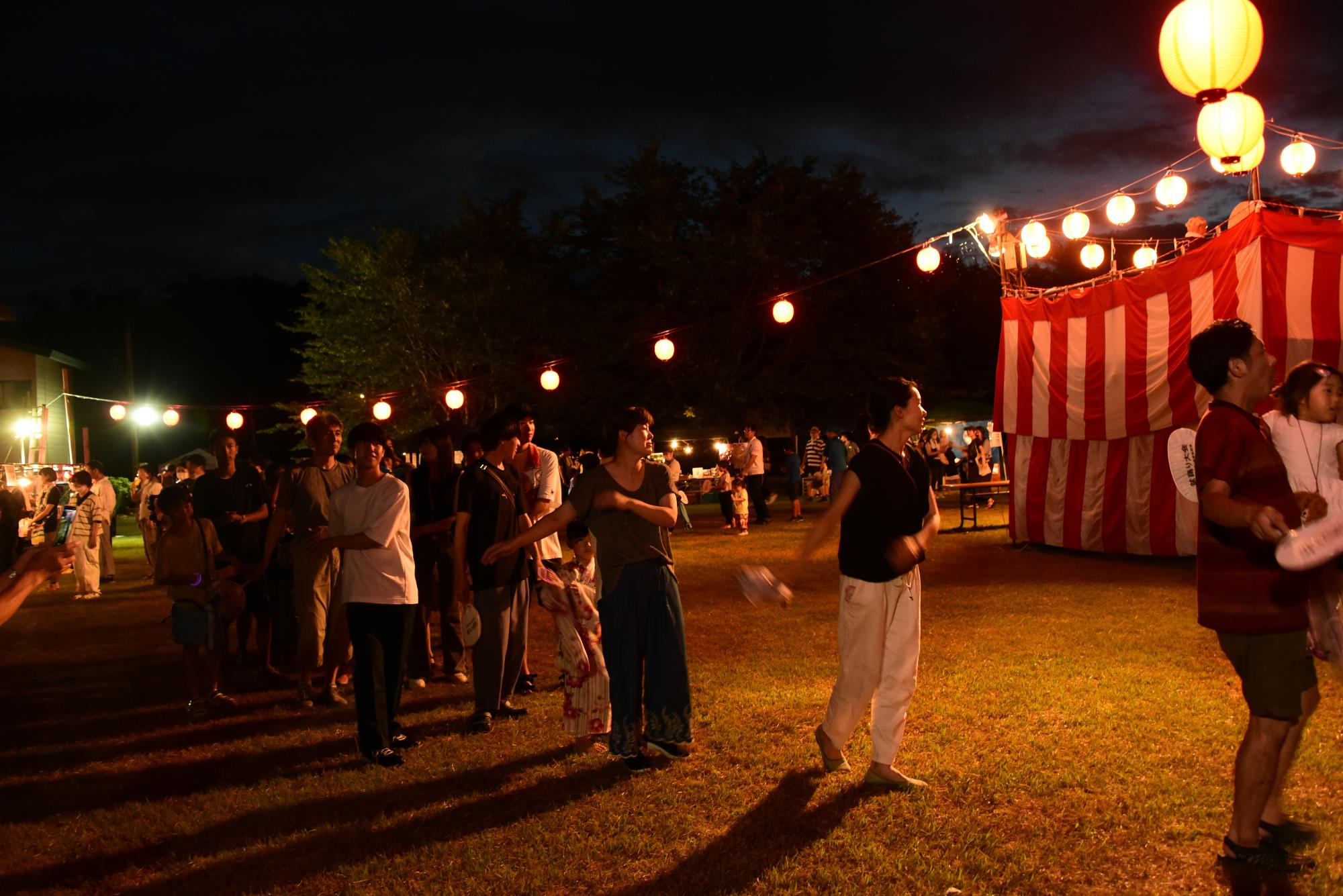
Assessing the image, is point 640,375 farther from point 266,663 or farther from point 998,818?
point 998,818

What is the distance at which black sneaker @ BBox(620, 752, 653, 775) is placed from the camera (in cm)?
495

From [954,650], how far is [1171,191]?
9667mm

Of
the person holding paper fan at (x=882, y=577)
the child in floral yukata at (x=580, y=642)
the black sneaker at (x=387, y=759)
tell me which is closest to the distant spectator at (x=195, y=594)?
the black sneaker at (x=387, y=759)

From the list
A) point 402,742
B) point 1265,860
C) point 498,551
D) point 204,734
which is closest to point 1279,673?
point 1265,860

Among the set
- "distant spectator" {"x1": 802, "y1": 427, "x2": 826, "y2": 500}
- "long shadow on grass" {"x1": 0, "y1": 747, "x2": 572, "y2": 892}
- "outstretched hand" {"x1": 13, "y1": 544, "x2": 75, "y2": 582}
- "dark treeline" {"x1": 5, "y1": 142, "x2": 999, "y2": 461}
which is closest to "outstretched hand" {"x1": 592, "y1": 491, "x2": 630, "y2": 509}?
"long shadow on grass" {"x1": 0, "y1": 747, "x2": 572, "y2": 892}

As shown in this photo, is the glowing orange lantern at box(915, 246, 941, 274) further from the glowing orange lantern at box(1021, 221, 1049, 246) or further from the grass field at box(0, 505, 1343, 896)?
the grass field at box(0, 505, 1343, 896)

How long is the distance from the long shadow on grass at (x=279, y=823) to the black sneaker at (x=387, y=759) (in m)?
0.11

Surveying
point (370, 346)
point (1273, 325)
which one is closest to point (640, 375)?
point (370, 346)

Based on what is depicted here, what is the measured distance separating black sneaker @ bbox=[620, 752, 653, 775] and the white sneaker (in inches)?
126

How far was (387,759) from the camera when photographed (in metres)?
5.20

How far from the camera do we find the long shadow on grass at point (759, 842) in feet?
11.8

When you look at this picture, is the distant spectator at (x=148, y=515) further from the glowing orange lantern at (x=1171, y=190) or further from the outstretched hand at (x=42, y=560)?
the glowing orange lantern at (x=1171, y=190)

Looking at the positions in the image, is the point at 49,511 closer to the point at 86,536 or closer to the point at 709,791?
the point at 86,536

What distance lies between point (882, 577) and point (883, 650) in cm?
37
